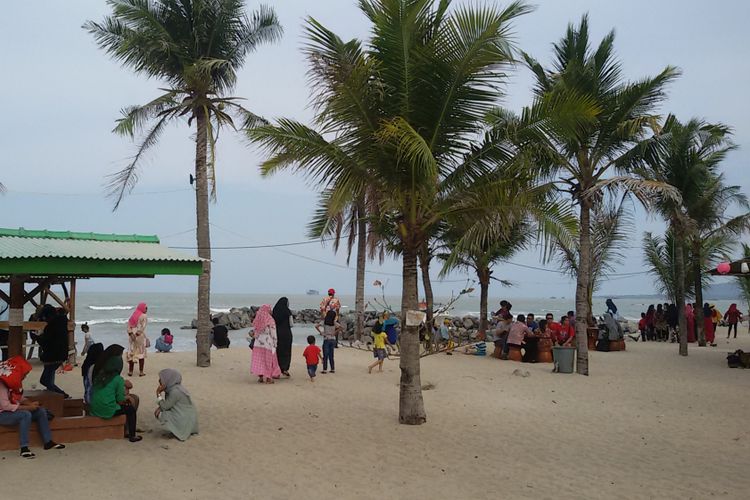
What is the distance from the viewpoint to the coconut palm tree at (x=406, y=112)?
821cm

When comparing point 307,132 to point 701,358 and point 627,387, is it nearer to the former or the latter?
point 627,387

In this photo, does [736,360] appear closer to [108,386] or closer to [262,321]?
[262,321]

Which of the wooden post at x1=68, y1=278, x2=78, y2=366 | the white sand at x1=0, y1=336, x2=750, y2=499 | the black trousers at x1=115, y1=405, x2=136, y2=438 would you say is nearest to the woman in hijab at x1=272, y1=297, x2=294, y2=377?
the white sand at x1=0, y1=336, x2=750, y2=499

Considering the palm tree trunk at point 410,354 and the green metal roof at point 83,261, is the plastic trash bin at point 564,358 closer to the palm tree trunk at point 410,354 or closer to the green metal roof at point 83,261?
the palm tree trunk at point 410,354

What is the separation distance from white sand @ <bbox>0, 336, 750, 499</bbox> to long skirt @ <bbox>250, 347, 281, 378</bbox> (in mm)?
287

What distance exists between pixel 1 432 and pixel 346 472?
3973mm

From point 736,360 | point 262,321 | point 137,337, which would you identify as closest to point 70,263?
point 262,321

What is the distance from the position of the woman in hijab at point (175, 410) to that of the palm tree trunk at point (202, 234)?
7.07 m

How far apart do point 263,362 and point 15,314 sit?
5488mm

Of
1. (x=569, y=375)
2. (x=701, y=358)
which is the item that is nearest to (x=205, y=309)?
(x=569, y=375)

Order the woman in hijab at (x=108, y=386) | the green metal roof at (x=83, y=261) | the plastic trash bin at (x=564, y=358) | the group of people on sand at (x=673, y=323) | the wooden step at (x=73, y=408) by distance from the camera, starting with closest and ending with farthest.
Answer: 1. the green metal roof at (x=83, y=261)
2. the woman in hijab at (x=108, y=386)
3. the wooden step at (x=73, y=408)
4. the plastic trash bin at (x=564, y=358)
5. the group of people on sand at (x=673, y=323)

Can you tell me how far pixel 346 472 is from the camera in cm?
686

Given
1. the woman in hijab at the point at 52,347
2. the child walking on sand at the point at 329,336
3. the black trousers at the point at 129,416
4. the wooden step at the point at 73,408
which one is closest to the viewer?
the black trousers at the point at 129,416

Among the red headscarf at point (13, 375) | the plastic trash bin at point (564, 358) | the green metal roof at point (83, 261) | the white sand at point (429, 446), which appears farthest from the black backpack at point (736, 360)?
the red headscarf at point (13, 375)
